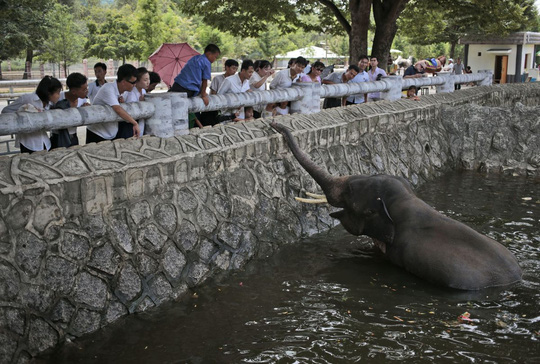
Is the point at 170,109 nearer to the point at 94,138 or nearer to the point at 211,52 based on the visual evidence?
the point at 94,138

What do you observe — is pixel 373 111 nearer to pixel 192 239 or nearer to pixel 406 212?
pixel 406 212

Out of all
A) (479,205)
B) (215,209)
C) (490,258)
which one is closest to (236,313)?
(215,209)

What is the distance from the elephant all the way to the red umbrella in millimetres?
5856

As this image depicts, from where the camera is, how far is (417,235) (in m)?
6.75

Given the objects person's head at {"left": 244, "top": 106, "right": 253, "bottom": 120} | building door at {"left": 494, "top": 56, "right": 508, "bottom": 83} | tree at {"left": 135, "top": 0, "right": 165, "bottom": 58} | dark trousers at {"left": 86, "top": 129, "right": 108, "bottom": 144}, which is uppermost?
tree at {"left": 135, "top": 0, "right": 165, "bottom": 58}

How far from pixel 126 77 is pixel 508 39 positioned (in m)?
27.2

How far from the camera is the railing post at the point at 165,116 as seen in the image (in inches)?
267

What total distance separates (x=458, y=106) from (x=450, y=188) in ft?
11.2

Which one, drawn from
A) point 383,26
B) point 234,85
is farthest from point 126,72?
point 383,26

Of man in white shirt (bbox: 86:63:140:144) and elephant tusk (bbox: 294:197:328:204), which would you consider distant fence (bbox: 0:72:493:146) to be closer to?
man in white shirt (bbox: 86:63:140:144)

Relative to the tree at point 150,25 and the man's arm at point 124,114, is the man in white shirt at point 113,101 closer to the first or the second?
the man's arm at point 124,114

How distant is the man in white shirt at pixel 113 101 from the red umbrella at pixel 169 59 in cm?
540

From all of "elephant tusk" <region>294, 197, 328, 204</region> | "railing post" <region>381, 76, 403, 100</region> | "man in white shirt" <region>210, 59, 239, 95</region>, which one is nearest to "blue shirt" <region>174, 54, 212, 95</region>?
"man in white shirt" <region>210, 59, 239, 95</region>

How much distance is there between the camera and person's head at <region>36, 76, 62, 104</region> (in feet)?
20.8
